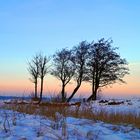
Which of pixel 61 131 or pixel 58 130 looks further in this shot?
pixel 58 130

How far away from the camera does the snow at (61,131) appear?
26.9 ft

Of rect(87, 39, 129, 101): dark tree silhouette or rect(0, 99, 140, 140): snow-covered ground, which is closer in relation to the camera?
rect(0, 99, 140, 140): snow-covered ground

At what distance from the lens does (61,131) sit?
→ 28.8ft

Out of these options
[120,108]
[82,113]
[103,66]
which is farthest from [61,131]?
[103,66]

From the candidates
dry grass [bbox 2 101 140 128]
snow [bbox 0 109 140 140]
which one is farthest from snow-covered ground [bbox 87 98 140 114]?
snow [bbox 0 109 140 140]

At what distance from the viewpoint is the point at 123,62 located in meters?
54.5

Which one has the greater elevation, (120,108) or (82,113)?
(120,108)

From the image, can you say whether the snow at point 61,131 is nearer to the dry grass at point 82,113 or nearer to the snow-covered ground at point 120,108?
the dry grass at point 82,113

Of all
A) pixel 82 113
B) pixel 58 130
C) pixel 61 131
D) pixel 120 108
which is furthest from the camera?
pixel 120 108

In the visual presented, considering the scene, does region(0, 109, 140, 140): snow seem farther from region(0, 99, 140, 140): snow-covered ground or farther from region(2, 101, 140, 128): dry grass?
region(2, 101, 140, 128): dry grass

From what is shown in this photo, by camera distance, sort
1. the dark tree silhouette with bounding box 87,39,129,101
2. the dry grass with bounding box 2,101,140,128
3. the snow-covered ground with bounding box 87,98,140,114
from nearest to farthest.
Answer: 1. the dry grass with bounding box 2,101,140,128
2. the snow-covered ground with bounding box 87,98,140,114
3. the dark tree silhouette with bounding box 87,39,129,101

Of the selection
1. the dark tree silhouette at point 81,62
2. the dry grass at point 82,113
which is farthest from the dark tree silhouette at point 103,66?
the dry grass at point 82,113

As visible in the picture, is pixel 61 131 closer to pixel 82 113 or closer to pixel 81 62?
pixel 82 113

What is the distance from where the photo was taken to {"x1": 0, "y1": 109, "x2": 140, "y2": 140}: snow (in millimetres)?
8195
